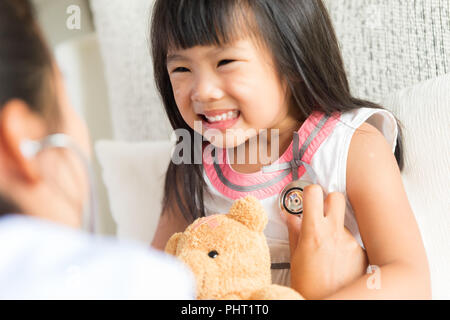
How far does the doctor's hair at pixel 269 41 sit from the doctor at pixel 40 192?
0.27 metres

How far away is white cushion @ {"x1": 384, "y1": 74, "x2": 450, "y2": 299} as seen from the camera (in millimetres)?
695

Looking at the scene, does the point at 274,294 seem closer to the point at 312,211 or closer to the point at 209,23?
the point at 312,211

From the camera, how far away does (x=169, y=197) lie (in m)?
0.86

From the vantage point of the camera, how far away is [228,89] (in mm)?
647

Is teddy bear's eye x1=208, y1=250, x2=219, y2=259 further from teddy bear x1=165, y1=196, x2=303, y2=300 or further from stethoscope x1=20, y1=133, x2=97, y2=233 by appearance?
stethoscope x1=20, y1=133, x2=97, y2=233

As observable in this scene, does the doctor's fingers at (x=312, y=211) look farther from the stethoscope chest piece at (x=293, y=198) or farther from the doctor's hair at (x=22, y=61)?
the doctor's hair at (x=22, y=61)

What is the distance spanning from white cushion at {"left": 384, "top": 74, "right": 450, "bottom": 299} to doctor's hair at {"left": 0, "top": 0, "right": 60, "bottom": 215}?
55 centimetres

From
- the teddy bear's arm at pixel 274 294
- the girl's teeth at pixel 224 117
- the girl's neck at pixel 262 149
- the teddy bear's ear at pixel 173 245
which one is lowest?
the teddy bear's arm at pixel 274 294

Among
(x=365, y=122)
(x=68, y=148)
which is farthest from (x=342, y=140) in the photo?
(x=68, y=148)

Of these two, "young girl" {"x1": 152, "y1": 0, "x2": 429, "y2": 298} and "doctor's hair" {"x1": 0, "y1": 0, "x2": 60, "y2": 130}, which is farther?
"young girl" {"x1": 152, "y1": 0, "x2": 429, "y2": 298}

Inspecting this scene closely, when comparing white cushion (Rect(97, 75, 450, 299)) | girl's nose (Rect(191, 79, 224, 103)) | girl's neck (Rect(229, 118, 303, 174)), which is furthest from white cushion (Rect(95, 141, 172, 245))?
girl's nose (Rect(191, 79, 224, 103))

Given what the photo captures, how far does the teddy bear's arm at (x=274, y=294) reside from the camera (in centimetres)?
49

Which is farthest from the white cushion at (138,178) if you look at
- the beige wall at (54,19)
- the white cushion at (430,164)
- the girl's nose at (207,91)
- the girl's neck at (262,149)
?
the beige wall at (54,19)

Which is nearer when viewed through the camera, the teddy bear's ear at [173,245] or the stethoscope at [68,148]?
the stethoscope at [68,148]
